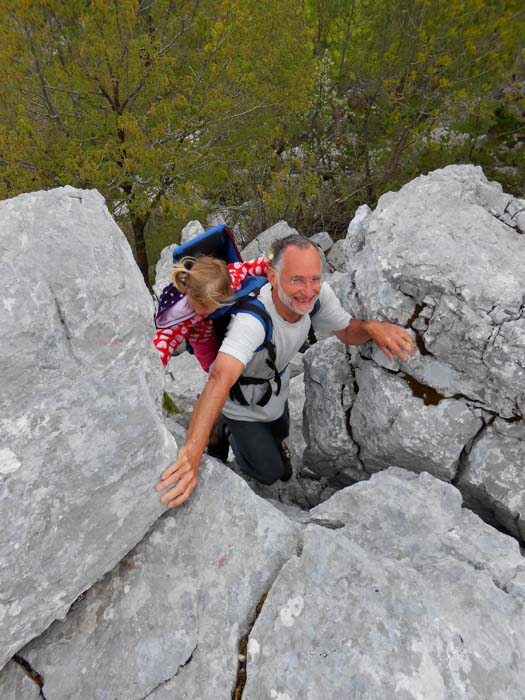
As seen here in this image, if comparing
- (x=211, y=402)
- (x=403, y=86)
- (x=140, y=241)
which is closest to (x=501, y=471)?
(x=211, y=402)

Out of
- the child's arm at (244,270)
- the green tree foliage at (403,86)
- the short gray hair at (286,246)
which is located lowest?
the child's arm at (244,270)

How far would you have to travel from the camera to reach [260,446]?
4.12 meters

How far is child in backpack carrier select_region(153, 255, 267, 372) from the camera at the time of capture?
9.80 ft

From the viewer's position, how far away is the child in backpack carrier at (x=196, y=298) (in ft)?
9.80

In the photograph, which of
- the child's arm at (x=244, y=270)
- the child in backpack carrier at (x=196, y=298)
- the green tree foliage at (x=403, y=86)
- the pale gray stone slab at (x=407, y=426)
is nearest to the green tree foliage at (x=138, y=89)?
the green tree foliage at (x=403, y=86)

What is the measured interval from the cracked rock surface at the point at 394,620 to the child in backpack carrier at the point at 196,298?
1519mm

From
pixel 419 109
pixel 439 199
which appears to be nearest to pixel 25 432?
pixel 439 199

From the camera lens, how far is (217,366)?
2.81m

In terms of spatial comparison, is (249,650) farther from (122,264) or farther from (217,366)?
(122,264)

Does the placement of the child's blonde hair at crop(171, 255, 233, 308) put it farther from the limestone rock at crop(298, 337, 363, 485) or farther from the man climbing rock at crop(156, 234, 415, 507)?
the limestone rock at crop(298, 337, 363, 485)

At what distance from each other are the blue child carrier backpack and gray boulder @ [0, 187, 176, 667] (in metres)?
0.99

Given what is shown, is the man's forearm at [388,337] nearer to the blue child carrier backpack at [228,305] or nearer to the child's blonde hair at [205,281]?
the blue child carrier backpack at [228,305]

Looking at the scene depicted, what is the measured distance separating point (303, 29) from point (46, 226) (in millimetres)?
7744

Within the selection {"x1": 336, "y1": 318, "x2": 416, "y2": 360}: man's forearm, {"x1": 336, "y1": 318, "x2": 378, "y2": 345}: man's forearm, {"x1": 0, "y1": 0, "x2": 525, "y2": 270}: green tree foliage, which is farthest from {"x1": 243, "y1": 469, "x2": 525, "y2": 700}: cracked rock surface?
{"x1": 0, "y1": 0, "x2": 525, "y2": 270}: green tree foliage
